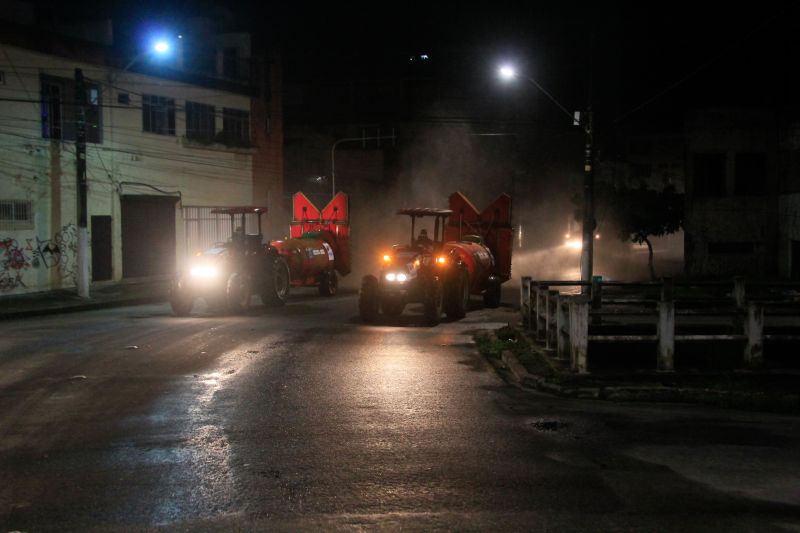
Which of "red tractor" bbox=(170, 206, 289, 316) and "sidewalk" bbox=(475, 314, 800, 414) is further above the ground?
"red tractor" bbox=(170, 206, 289, 316)

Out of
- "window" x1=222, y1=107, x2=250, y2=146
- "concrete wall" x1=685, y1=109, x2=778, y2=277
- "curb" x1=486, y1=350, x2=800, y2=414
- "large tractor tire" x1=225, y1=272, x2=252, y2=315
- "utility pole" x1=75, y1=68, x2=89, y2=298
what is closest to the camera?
"curb" x1=486, y1=350, x2=800, y2=414

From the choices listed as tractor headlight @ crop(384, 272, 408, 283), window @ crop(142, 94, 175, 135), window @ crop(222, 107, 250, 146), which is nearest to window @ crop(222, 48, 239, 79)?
window @ crop(222, 107, 250, 146)

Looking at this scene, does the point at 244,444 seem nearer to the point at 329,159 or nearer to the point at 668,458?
the point at 668,458

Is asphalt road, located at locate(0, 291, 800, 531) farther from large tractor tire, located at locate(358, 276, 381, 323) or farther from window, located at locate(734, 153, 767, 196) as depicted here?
window, located at locate(734, 153, 767, 196)

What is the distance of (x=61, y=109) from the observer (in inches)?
1117

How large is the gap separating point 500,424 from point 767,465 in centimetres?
283

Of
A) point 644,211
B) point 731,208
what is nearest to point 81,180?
point 644,211

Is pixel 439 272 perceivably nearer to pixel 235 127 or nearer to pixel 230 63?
pixel 235 127

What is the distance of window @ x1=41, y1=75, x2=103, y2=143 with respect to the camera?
27672 millimetres

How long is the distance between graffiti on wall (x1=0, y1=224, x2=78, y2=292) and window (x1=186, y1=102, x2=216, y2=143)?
8.36 metres

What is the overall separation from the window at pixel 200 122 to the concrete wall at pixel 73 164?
1.10ft

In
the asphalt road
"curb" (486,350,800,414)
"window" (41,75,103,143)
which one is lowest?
the asphalt road

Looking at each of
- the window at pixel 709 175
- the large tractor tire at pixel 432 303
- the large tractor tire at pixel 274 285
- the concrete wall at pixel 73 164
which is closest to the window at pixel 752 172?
the window at pixel 709 175

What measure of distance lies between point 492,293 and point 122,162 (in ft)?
50.6
